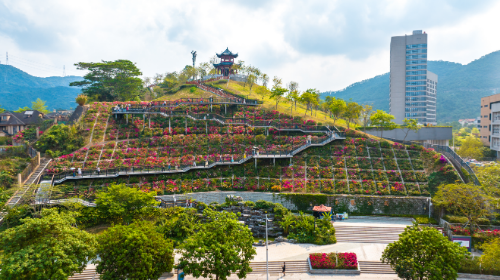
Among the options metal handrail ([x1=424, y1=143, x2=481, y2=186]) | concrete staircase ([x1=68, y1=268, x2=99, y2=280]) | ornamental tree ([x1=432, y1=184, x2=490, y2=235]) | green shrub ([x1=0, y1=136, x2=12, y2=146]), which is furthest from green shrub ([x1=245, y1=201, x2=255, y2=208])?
green shrub ([x1=0, y1=136, x2=12, y2=146])

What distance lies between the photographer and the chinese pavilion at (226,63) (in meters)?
74.7

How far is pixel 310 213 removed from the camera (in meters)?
32.7

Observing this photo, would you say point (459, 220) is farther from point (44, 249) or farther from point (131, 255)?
point (44, 249)

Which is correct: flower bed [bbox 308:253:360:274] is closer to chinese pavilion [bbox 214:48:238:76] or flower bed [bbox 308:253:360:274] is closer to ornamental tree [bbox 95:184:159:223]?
ornamental tree [bbox 95:184:159:223]

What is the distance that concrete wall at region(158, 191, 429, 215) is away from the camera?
31.9m

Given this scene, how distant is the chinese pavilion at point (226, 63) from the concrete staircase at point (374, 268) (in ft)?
199

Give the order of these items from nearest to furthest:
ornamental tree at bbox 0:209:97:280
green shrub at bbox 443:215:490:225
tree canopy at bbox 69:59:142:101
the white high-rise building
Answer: ornamental tree at bbox 0:209:97:280
green shrub at bbox 443:215:490:225
tree canopy at bbox 69:59:142:101
the white high-rise building

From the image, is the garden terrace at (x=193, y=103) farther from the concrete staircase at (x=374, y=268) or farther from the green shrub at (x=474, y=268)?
the green shrub at (x=474, y=268)

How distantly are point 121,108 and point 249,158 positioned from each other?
2425 cm

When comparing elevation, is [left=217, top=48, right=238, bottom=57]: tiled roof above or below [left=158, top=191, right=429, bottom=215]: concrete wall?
above

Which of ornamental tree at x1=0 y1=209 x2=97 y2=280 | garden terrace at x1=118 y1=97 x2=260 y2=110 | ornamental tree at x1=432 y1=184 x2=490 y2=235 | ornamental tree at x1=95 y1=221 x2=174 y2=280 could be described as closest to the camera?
ornamental tree at x1=0 y1=209 x2=97 y2=280

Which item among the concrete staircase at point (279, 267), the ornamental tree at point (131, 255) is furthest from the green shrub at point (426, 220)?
the ornamental tree at point (131, 255)

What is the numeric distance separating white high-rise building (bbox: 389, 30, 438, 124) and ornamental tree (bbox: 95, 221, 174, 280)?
9820cm

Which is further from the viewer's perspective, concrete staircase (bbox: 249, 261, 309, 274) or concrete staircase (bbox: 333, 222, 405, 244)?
concrete staircase (bbox: 333, 222, 405, 244)
